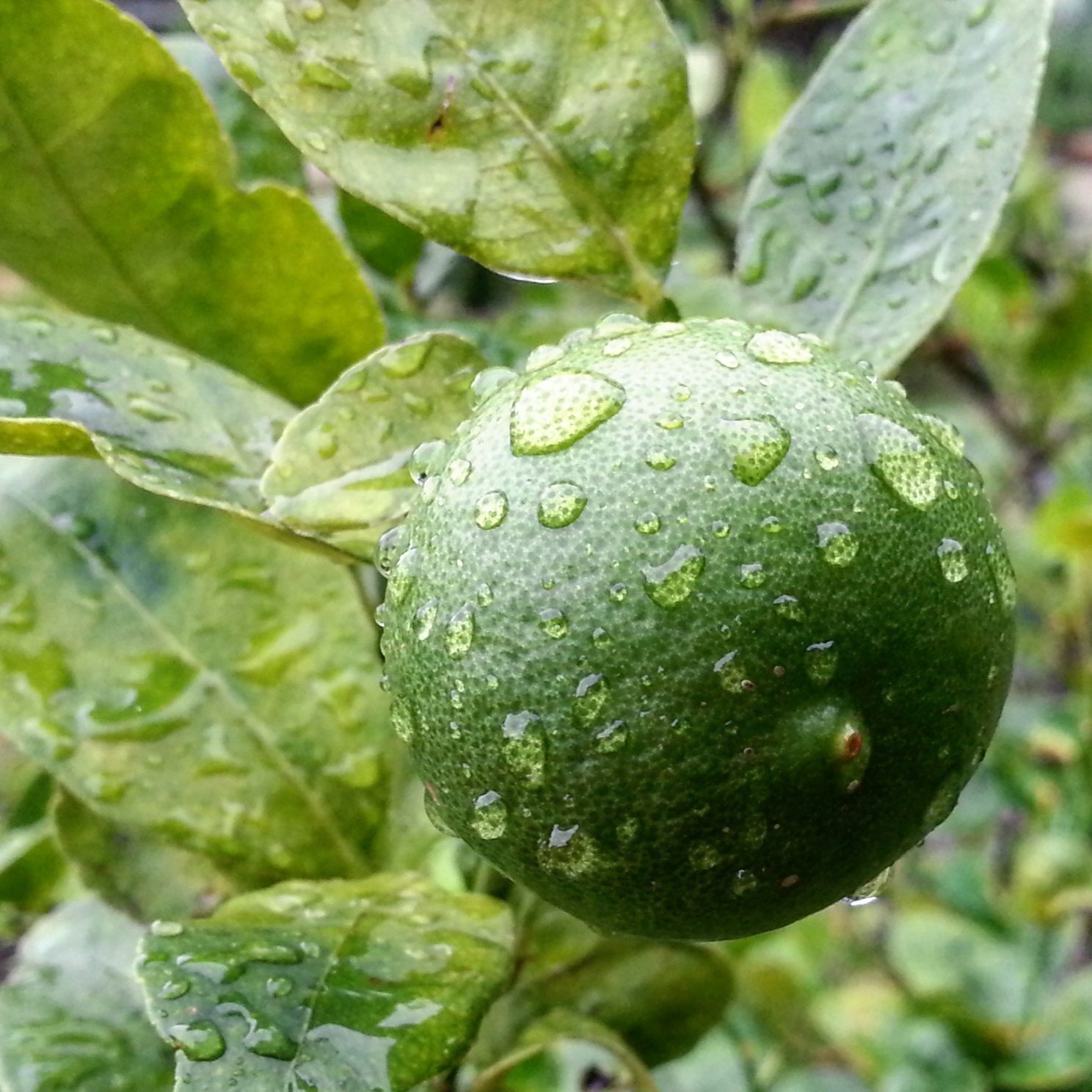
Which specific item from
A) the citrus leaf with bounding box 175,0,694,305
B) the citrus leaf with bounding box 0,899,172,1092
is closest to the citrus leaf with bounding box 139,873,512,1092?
the citrus leaf with bounding box 0,899,172,1092

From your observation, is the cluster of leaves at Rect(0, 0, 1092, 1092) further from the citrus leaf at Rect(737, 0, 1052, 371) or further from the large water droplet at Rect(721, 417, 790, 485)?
the large water droplet at Rect(721, 417, 790, 485)

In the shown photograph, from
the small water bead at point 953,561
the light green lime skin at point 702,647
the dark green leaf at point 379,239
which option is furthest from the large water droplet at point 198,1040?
the dark green leaf at point 379,239

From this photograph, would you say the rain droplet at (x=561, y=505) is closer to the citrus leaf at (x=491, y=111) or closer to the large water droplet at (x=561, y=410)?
the large water droplet at (x=561, y=410)

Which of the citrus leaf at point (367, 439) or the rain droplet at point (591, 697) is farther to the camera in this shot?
the citrus leaf at point (367, 439)

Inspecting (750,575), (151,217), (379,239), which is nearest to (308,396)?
(151,217)

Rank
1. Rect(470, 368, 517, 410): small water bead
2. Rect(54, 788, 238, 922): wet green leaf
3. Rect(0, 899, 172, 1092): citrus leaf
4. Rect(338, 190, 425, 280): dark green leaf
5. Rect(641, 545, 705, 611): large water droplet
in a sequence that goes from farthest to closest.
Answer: Rect(338, 190, 425, 280): dark green leaf, Rect(54, 788, 238, 922): wet green leaf, Rect(0, 899, 172, 1092): citrus leaf, Rect(470, 368, 517, 410): small water bead, Rect(641, 545, 705, 611): large water droplet

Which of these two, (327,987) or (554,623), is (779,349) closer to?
(554,623)
